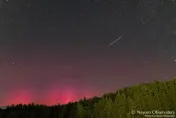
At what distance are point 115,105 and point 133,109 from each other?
0.98 m

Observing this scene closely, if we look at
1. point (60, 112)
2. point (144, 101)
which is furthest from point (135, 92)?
point (60, 112)

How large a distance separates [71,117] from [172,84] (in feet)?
17.3

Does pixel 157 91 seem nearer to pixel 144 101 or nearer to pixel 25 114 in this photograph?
pixel 144 101

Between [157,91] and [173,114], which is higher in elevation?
[157,91]

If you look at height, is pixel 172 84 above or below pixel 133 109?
above

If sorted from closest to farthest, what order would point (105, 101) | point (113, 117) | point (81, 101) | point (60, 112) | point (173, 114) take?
point (173, 114) → point (113, 117) → point (105, 101) → point (81, 101) → point (60, 112)

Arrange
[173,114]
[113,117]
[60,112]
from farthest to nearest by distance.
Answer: [60,112], [113,117], [173,114]

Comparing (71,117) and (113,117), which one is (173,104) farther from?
(71,117)

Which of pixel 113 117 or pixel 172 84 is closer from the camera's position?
pixel 172 84

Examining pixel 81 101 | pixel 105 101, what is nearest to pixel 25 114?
pixel 81 101

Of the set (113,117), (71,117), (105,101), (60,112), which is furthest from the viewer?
(60,112)

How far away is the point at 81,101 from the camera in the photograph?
13789 mm

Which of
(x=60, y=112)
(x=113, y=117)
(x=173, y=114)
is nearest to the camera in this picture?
(x=173, y=114)

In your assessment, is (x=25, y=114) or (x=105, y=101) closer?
(x=105, y=101)
